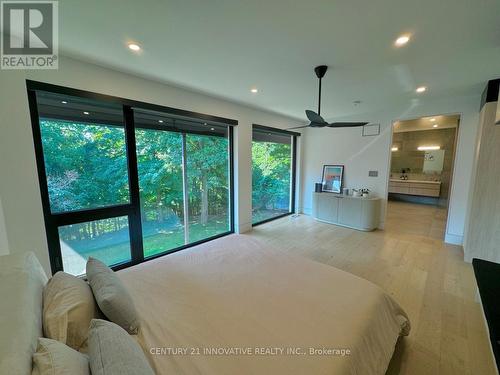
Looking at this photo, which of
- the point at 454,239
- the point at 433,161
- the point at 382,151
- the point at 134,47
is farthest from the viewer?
the point at 433,161

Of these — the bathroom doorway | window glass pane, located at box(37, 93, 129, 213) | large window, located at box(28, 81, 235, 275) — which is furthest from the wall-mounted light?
window glass pane, located at box(37, 93, 129, 213)

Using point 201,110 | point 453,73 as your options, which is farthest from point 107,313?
point 453,73

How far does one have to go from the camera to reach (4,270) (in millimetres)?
1090

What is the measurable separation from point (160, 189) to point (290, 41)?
2568mm

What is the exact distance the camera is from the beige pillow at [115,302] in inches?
42.2

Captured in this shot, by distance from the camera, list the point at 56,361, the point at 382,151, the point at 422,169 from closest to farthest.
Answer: the point at 56,361 < the point at 382,151 < the point at 422,169

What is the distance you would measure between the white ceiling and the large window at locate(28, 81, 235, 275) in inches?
23.3

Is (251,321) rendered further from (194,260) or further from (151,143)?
(151,143)

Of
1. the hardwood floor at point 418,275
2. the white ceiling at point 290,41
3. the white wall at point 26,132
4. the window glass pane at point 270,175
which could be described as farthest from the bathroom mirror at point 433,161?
the white wall at point 26,132

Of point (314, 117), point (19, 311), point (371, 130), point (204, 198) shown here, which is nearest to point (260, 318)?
point (19, 311)

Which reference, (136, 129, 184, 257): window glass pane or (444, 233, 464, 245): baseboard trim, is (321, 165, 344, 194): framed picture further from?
(136, 129, 184, 257): window glass pane

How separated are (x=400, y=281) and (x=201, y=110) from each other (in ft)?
Answer: 12.1

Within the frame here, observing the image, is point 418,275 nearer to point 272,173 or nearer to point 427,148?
point 272,173

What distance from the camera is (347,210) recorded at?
14.9 feet
